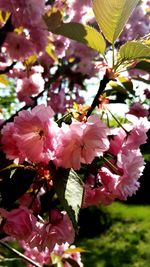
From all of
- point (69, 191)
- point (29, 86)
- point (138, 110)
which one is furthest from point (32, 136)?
point (29, 86)

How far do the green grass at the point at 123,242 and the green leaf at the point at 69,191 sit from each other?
186 inches

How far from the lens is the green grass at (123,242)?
6566 mm

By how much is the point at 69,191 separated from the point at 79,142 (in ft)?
0.34

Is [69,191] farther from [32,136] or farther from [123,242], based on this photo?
[123,242]

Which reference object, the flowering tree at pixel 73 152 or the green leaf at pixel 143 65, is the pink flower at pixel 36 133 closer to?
the flowering tree at pixel 73 152

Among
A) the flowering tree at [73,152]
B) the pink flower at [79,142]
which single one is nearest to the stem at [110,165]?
the flowering tree at [73,152]

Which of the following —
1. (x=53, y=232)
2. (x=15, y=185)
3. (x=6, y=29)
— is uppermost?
(x=6, y=29)

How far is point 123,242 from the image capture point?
755 centimetres

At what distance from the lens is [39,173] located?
41.1 inches

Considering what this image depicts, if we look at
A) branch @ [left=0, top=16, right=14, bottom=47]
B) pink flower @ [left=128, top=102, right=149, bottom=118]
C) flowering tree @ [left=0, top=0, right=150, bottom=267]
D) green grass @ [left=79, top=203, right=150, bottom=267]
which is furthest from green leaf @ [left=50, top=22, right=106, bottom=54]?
green grass @ [left=79, top=203, right=150, bottom=267]

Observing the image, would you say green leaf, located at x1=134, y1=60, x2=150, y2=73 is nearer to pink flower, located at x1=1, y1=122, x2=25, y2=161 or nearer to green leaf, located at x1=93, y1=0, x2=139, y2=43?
green leaf, located at x1=93, y1=0, x2=139, y2=43

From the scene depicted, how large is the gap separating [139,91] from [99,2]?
133 centimetres

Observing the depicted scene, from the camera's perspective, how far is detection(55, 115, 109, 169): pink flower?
3.15ft

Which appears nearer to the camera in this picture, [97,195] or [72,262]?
[97,195]
